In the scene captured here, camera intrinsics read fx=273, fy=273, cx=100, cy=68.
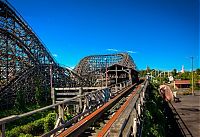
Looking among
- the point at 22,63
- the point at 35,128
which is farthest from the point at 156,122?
the point at 22,63

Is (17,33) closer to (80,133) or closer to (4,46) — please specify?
(4,46)

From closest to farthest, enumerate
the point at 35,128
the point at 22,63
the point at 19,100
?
the point at 35,128, the point at 19,100, the point at 22,63

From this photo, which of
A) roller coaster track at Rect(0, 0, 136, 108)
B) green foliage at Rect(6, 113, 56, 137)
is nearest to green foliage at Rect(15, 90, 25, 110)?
roller coaster track at Rect(0, 0, 136, 108)

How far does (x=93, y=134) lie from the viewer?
27.5ft

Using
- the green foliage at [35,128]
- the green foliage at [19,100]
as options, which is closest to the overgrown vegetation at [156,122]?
the green foliage at [35,128]

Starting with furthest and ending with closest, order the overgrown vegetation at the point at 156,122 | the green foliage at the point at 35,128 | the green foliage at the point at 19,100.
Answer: the green foliage at the point at 19,100
the green foliage at the point at 35,128
the overgrown vegetation at the point at 156,122

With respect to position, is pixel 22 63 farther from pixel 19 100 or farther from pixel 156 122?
pixel 156 122

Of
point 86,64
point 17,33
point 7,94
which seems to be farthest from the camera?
point 86,64

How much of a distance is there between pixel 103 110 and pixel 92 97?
1912 millimetres

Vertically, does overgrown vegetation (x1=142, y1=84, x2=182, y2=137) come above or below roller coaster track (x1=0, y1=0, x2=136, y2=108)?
below

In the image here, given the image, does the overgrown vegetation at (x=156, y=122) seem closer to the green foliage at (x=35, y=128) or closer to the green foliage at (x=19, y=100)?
the green foliage at (x=35, y=128)

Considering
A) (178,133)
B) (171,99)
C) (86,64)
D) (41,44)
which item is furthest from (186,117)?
(86,64)

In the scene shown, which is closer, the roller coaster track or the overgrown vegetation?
the overgrown vegetation

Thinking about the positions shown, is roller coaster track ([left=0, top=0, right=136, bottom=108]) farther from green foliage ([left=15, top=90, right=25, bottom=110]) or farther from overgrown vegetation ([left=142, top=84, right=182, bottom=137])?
overgrown vegetation ([left=142, top=84, right=182, bottom=137])
